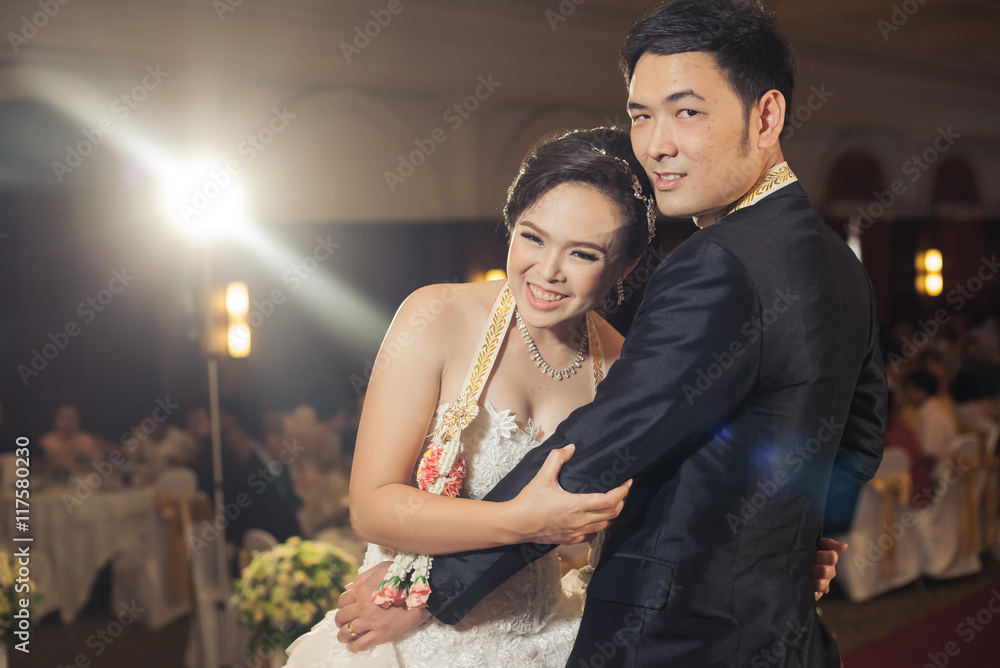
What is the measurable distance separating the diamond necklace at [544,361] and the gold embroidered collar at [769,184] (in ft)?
1.77

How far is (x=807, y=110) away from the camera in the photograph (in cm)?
920

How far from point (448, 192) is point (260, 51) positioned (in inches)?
98.5

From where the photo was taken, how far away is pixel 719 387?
1293 mm

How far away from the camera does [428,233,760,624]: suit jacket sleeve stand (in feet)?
4.19

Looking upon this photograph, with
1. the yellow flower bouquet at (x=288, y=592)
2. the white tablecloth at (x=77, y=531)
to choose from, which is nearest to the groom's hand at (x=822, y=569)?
the yellow flower bouquet at (x=288, y=592)

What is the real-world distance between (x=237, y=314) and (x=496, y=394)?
4521mm

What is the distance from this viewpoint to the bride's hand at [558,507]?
1.35 m

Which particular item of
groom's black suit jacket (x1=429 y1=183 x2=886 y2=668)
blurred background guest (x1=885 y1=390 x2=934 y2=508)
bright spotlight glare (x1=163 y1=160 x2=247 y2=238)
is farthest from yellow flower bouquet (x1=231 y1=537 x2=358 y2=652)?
blurred background guest (x1=885 y1=390 x2=934 y2=508)

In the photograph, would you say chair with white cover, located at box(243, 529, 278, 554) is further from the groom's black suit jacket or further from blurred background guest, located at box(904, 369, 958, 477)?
blurred background guest, located at box(904, 369, 958, 477)

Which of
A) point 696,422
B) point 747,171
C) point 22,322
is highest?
point 22,322

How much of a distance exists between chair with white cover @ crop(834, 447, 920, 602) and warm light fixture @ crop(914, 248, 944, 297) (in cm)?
841

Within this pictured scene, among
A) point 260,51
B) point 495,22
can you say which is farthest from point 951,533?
point 260,51

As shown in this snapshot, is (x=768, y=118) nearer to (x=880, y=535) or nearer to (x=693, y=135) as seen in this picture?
(x=693, y=135)

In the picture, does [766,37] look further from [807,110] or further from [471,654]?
[807,110]
